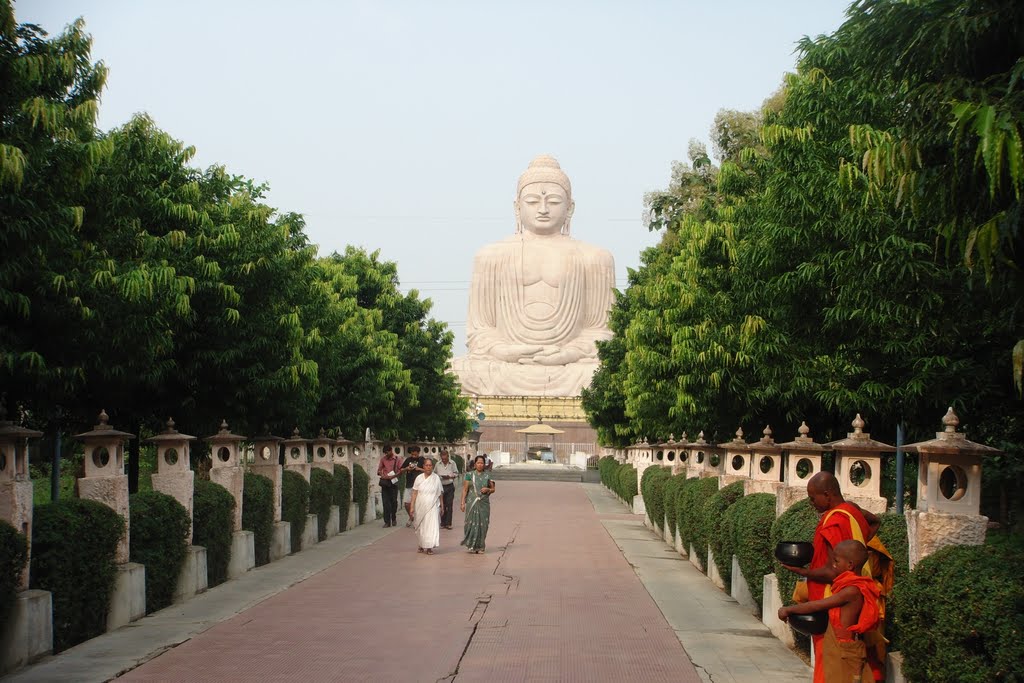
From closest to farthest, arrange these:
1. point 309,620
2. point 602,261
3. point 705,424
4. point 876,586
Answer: point 876,586 → point 309,620 → point 705,424 → point 602,261

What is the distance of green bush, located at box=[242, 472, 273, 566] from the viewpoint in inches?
669

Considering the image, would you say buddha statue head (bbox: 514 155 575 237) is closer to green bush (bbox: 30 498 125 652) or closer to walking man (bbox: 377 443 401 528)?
walking man (bbox: 377 443 401 528)

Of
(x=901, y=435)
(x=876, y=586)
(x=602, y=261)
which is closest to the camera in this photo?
(x=876, y=586)

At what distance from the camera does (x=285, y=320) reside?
63.1 ft

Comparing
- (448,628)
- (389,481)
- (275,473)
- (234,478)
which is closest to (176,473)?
(234,478)

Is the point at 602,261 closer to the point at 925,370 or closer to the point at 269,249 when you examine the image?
the point at 269,249

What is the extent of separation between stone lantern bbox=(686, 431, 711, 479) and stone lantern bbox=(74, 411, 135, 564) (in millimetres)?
11309

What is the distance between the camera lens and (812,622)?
6.77 meters

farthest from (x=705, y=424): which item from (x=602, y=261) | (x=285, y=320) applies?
(x=602, y=261)

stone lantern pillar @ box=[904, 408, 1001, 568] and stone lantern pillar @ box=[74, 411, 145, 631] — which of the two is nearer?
stone lantern pillar @ box=[904, 408, 1001, 568]

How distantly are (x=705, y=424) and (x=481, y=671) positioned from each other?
1421 cm

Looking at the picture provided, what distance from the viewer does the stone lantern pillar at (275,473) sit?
61.8 ft

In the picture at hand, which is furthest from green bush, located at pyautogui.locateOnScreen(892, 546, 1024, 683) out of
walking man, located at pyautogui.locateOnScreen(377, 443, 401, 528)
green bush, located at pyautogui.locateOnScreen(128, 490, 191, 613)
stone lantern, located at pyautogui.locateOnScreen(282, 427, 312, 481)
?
walking man, located at pyautogui.locateOnScreen(377, 443, 401, 528)

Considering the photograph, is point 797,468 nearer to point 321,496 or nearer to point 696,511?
point 696,511
